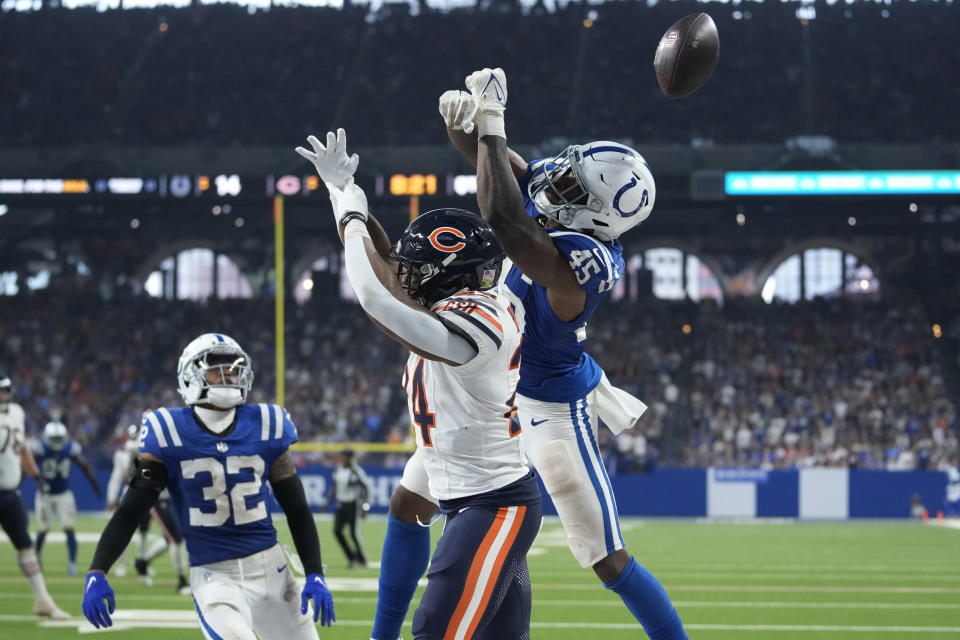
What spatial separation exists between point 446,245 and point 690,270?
28.1 m

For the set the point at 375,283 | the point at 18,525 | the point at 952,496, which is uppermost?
the point at 375,283

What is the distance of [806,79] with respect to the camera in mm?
26906

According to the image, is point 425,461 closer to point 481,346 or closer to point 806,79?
point 481,346

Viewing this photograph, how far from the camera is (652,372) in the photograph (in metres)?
26.1

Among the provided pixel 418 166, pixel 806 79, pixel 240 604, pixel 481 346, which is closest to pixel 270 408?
pixel 240 604

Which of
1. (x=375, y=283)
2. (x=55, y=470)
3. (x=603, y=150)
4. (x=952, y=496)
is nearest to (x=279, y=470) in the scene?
(x=375, y=283)

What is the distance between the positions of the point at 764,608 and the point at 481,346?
6.31 metres

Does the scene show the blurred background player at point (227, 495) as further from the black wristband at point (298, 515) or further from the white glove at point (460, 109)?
the white glove at point (460, 109)

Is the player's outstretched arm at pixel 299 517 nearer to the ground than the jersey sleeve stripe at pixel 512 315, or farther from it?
nearer to the ground

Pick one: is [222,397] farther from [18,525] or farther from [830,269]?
[830,269]

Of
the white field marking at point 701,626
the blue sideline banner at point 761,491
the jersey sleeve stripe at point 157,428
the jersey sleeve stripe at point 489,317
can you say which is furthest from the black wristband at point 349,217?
the blue sideline banner at point 761,491

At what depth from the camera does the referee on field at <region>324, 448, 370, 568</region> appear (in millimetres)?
12203

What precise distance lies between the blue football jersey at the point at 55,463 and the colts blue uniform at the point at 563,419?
9070 millimetres

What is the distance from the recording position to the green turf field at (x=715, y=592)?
8.01m
